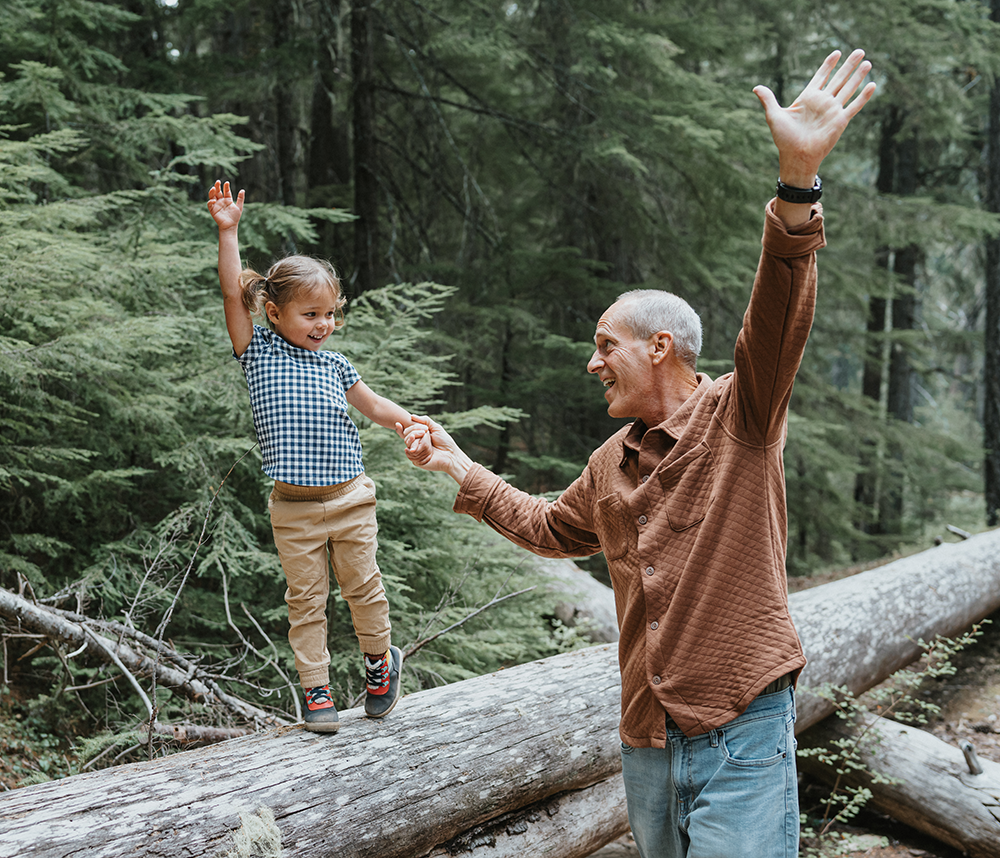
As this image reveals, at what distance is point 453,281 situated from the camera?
370 inches

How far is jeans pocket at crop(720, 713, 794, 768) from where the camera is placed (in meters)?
1.94

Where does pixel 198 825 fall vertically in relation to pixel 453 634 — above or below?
above

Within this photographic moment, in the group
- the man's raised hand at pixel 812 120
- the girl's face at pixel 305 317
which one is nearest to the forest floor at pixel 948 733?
the girl's face at pixel 305 317

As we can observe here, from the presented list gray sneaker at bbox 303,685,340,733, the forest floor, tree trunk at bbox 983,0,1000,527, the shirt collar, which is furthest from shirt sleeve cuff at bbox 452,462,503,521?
tree trunk at bbox 983,0,1000,527

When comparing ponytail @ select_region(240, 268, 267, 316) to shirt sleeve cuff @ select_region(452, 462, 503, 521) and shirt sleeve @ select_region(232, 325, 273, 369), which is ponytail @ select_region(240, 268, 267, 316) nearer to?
shirt sleeve @ select_region(232, 325, 273, 369)

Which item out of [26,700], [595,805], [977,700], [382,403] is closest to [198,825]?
[382,403]

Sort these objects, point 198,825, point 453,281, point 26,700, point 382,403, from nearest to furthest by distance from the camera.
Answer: point 198,825 → point 382,403 → point 26,700 → point 453,281

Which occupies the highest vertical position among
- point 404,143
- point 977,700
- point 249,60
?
point 249,60

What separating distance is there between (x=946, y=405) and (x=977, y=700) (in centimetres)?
2927

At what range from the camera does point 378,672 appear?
2.97 metres

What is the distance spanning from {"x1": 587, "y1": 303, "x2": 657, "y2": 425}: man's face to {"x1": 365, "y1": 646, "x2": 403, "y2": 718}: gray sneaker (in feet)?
4.76

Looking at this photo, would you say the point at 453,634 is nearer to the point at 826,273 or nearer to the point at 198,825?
the point at 198,825

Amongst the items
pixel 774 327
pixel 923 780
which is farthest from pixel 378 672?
pixel 923 780

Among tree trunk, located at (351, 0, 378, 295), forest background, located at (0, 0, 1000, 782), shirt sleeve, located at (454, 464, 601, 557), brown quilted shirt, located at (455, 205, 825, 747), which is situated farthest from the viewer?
tree trunk, located at (351, 0, 378, 295)
